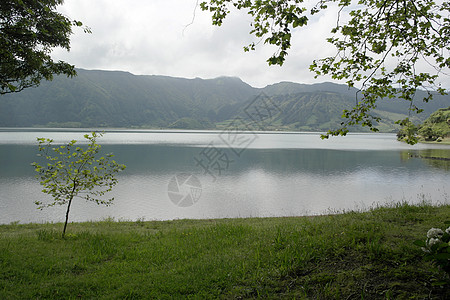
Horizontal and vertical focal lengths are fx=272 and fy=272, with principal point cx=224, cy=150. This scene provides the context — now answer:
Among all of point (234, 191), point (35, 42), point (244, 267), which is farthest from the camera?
point (234, 191)

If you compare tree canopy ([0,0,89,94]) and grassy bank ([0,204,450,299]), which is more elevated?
tree canopy ([0,0,89,94])

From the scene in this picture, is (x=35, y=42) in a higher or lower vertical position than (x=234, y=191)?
higher

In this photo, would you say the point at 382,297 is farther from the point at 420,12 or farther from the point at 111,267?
the point at 420,12

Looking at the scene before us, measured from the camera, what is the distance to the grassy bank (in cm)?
497

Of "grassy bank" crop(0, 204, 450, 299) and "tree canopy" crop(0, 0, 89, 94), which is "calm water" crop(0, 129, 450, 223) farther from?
"grassy bank" crop(0, 204, 450, 299)

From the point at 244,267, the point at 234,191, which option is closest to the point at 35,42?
the point at 244,267

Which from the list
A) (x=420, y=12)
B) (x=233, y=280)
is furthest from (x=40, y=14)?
(x=420, y=12)

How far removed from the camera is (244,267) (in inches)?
240

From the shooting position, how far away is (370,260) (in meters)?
5.48

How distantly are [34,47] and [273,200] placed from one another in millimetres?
23174

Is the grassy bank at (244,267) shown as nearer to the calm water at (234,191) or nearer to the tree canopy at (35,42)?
the tree canopy at (35,42)

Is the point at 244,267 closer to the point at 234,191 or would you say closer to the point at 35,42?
the point at 35,42

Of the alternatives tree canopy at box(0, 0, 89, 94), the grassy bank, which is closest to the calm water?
tree canopy at box(0, 0, 89, 94)

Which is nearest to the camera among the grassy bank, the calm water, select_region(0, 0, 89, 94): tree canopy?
the grassy bank
